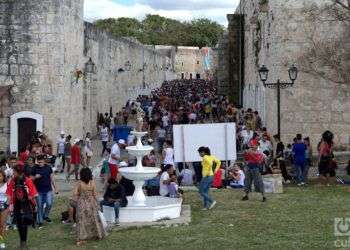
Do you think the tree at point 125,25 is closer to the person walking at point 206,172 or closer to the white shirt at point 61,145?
the white shirt at point 61,145

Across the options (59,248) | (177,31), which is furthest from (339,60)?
(177,31)

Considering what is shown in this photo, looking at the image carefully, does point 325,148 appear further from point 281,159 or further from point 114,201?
point 114,201

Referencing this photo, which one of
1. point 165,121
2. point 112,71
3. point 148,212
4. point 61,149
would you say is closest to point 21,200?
point 148,212

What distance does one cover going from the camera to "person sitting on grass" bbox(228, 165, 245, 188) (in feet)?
57.0

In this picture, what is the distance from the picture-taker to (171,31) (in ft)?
452

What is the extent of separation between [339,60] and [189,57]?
96252 mm

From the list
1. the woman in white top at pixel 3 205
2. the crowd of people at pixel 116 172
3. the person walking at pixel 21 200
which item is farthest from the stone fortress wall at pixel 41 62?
the person walking at pixel 21 200

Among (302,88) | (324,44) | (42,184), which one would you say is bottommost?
(42,184)

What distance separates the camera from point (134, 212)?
12.5 meters

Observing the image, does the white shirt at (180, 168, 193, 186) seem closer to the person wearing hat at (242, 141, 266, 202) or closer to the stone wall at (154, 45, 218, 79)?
the person wearing hat at (242, 141, 266, 202)

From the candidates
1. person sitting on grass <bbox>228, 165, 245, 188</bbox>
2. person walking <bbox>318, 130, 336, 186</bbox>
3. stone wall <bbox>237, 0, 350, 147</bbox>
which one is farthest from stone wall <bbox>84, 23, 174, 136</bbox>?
person walking <bbox>318, 130, 336, 186</bbox>

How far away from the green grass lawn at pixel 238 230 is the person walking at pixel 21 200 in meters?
0.51

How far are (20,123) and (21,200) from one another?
505 inches

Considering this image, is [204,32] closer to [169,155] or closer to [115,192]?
[169,155]
